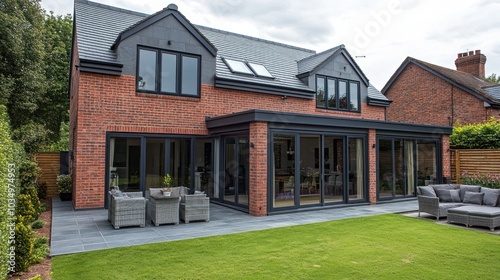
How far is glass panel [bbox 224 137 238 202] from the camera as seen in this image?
35.0ft

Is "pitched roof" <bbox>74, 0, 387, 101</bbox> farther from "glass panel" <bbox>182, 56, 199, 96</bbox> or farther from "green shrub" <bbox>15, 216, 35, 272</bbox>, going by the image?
"green shrub" <bbox>15, 216, 35, 272</bbox>

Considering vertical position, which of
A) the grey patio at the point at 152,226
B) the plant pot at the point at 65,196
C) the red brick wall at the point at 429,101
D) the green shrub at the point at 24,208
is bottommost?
the grey patio at the point at 152,226

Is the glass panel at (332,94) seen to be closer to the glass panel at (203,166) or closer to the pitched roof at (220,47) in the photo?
the pitched roof at (220,47)

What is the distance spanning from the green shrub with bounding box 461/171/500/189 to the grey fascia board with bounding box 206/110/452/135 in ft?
6.73

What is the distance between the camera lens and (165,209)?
8023 millimetres

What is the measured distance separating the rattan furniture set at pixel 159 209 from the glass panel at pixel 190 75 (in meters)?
4.29

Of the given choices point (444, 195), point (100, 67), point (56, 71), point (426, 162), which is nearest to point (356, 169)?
point (444, 195)

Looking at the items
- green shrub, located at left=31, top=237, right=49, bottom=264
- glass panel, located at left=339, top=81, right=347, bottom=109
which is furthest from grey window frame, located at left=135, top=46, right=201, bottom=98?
glass panel, located at left=339, top=81, right=347, bottom=109

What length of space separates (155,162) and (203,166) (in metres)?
1.75

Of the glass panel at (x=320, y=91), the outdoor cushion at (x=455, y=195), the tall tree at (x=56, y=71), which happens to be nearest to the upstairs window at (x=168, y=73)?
the glass panel at (x=320, y=91)

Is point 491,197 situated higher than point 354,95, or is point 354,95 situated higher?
point 354,95

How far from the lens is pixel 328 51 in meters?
15.8

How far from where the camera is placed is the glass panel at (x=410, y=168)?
12844 mm

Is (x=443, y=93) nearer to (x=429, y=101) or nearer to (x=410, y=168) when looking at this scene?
(x=429, y=101)
